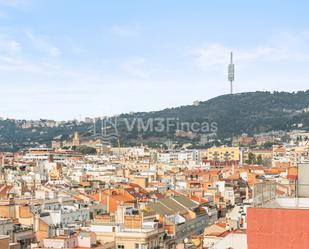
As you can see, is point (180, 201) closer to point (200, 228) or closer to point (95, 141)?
point (200, 228)

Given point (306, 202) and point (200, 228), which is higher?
point (306, 202)

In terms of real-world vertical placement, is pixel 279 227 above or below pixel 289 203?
below

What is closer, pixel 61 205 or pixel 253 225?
pixel 253 225

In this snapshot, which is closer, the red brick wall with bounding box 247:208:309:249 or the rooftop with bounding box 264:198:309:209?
the red brick wall with bounding box 247:208:309:249

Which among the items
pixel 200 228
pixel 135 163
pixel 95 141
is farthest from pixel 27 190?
pixel 95 141

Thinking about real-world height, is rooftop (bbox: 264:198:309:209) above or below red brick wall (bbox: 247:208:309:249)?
above

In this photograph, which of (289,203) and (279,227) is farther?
(289,203)

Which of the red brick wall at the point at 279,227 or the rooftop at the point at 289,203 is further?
the rooftop at the point at 289,203

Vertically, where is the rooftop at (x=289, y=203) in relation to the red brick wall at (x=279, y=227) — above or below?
above
